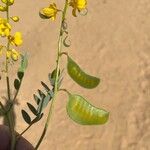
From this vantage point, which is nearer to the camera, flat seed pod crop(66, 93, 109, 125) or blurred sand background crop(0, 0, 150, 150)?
flat seed pod crop(66, 93, 109, 125)

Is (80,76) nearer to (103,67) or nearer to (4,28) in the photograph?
(4,28)

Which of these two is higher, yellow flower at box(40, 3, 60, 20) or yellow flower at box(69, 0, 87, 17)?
yellow flower at box(69, 0, 87, 17)

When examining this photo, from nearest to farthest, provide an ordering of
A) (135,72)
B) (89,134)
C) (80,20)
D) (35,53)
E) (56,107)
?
(89,134), (56,107), (135,72), (35,53), (80,20)

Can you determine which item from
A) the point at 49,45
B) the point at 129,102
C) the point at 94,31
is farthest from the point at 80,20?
the point at 129,102

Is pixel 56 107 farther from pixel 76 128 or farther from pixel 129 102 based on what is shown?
pixel 129 102

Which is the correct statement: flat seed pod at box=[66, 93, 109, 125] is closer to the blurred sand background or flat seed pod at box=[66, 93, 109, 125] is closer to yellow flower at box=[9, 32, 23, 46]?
yellow flower at box=[9, 32, 23, 46]

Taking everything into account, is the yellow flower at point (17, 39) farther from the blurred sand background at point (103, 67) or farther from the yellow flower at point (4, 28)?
the blurred sand background at point (103, 67)

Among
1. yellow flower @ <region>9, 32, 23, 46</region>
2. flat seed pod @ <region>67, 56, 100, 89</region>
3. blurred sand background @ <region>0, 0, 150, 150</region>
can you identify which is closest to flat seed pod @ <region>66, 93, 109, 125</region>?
flat seed pod @ <region>67, 56, 100, 89</region>
